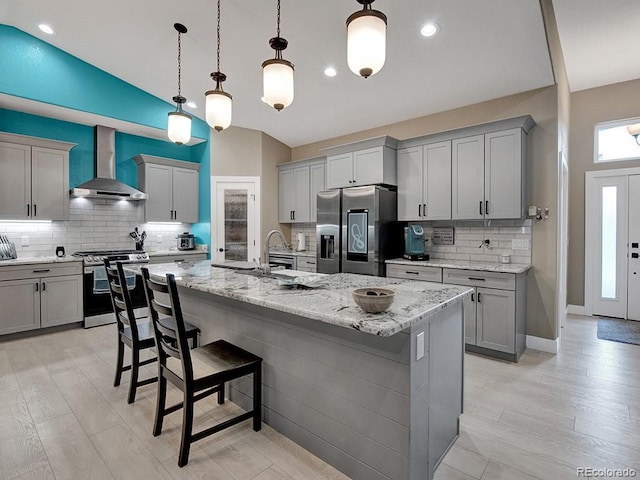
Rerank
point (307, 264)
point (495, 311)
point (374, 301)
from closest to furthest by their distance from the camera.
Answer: point (374, 301), point (495, 311), point (307, 264)

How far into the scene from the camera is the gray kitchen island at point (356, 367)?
155 cm

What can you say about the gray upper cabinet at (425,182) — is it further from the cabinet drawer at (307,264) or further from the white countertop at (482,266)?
the cabinet drawer at (307,264)

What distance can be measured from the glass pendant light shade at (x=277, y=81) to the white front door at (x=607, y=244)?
17.0ft

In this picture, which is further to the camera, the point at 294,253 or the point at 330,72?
the point at 294,253

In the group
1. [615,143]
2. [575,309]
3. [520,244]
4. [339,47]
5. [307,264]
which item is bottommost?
[575,309]

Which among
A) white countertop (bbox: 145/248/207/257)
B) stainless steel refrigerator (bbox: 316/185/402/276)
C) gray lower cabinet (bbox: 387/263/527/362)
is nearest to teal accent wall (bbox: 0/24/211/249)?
white countertop (bbox: 145/248/207/257)

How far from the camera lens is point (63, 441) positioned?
212 centimetres

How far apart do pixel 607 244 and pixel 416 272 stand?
3276mm

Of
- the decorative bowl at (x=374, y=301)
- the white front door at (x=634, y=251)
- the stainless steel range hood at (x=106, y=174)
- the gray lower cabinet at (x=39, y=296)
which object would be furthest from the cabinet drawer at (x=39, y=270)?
the white front door at (x=634, y=251)

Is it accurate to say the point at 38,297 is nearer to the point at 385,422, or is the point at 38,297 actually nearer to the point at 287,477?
the point at 287,477

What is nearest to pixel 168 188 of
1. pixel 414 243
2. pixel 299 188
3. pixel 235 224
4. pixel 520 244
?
pixel 235 224

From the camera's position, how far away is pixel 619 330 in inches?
169

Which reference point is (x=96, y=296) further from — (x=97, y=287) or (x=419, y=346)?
(x=419, y=346)

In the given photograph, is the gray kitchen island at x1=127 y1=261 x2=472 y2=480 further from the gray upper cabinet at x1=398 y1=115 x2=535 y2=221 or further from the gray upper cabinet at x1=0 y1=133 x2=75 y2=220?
the gray upper cabinet at x1=0 y1=133 x2=75 y2=220
